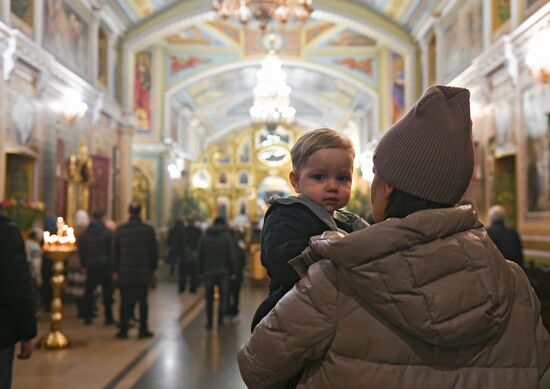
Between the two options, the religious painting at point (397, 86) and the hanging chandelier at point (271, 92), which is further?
the religious painting at point (397, 86)

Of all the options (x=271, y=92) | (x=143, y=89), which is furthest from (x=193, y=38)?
(x=271, y=92)

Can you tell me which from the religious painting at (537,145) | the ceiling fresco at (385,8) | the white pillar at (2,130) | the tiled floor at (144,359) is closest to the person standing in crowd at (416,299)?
the tiled floor at (144,359)

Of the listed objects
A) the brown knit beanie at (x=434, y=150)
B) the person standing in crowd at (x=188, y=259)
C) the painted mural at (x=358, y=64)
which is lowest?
the person standing in crowd at (x=188, y=259)

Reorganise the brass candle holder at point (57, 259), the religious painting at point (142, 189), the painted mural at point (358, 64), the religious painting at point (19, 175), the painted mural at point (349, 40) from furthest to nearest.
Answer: the religious painting at point (142, 189)
the painted mural at point (358, 64)
the painted mural at point (349, 40)
the religious painting at point (19, 175)
the brass candle holder at point (57, 259)

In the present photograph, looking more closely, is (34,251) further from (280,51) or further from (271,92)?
(280,51)

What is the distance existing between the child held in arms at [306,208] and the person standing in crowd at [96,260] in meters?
7.87

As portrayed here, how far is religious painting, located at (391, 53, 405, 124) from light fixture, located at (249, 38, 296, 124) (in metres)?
3.39

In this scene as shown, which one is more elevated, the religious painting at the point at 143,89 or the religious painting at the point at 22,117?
the religious painting at the point at 143,89

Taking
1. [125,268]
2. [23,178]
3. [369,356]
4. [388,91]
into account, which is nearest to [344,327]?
[369,356]

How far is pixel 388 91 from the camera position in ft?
72.0

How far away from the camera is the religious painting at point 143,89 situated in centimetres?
2280

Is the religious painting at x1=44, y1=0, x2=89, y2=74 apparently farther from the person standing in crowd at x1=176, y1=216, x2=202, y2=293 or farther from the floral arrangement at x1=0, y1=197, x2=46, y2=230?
the person standing in crowd at x1=176, y1=216, x2=202, y2=293

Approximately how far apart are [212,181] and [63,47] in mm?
14098

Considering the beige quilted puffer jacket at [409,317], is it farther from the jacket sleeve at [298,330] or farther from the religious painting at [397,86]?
the religious painting at [397,86]
